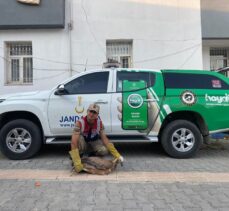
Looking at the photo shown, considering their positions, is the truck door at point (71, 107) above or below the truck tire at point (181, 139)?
above

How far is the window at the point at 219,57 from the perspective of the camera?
13.9 meters

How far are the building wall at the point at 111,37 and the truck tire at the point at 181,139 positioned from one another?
4.94 meters

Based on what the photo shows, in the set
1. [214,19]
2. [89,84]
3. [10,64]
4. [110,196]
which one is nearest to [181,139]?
[89,84]

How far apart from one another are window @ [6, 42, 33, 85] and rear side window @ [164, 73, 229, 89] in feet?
19.9

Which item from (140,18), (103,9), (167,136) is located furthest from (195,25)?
(167,136)

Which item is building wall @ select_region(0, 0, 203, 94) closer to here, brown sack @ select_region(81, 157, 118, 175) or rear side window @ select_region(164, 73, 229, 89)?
rear side window @ select_region(164, 73, 229, 89)

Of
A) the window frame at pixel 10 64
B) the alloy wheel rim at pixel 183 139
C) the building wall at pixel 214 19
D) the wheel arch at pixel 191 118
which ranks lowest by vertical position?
A: the alloy wheel rim at pixel 183 139

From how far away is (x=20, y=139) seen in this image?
7277 mm

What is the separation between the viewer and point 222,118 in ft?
24.6

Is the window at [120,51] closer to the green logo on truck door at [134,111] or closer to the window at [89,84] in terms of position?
the window at [89,84]

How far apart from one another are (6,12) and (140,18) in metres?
4.56

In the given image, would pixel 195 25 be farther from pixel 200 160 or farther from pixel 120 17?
pixel 200 160

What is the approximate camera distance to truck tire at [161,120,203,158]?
291 inches

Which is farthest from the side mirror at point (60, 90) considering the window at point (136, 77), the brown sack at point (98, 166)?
the brown sack at point (98, 166)
